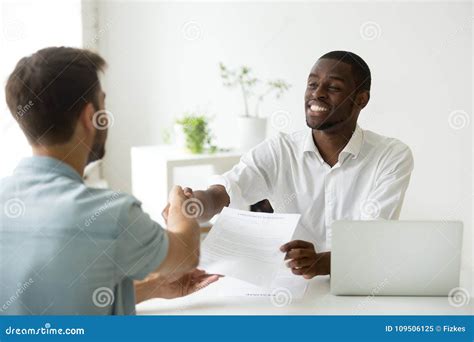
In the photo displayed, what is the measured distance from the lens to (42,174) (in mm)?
1042

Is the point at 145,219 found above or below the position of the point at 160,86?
below

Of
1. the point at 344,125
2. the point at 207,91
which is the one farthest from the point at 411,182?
the point at 207,91

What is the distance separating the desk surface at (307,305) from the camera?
132 cm

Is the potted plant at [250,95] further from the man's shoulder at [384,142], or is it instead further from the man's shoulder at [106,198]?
the man's shoulder at [106,198]

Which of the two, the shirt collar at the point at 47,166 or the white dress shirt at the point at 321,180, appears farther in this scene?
the white dress shirt at the point at 321,180

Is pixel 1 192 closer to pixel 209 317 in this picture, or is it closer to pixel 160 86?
pixel 209 317

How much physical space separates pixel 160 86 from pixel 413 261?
2.61 feet

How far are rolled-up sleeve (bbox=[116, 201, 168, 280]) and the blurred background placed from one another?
427 mm

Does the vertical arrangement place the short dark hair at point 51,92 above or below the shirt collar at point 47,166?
above

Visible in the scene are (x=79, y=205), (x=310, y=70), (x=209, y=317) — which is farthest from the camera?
(x=310, y=70)

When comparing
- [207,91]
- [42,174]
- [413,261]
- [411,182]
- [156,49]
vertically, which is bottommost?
[413,261]

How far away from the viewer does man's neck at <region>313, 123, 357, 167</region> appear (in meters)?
1.59

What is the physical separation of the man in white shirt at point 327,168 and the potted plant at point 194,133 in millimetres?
105

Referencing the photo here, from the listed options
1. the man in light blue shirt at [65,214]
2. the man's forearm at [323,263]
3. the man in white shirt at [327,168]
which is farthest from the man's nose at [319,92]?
the man in light blue shirt at [65,214]
